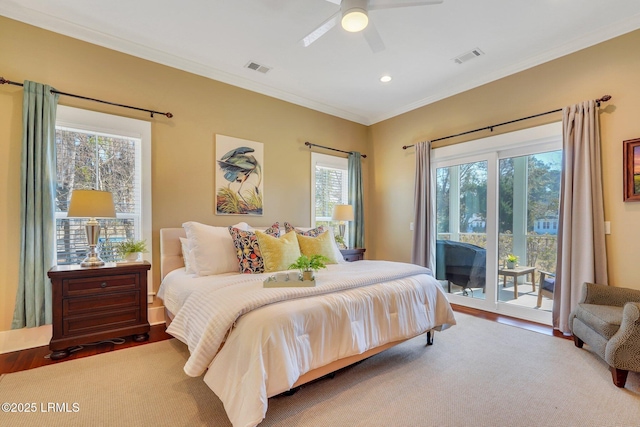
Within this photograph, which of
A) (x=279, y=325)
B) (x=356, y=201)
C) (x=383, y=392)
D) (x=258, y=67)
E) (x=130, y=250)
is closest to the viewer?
(x=279, y=325)

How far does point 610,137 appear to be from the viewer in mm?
2965

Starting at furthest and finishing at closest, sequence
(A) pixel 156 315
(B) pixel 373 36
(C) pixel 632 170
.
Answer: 1. (A) pixel 156 315
2. (C) pixel 632 170
3. (B) pixel 373 36

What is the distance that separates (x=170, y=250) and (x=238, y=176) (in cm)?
128

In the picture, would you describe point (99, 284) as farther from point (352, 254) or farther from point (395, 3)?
point (395, 3)

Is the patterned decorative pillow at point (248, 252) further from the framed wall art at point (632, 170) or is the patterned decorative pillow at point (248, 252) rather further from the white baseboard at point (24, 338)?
the framed wall art at point (632, 170)

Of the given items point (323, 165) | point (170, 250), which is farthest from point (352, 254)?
point (170, 250)

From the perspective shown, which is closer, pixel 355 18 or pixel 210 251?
pixel 355 18

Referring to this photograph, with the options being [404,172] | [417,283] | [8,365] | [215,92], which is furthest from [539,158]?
[8,365]

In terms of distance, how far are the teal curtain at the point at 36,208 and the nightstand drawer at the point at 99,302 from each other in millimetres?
368

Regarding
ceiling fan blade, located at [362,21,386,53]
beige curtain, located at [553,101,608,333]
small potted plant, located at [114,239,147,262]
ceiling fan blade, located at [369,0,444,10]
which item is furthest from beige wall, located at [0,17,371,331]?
beige curtain, located at [553,101,608,333]

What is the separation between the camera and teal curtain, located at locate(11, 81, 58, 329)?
2.64 meters

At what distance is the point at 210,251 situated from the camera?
9.37 feet

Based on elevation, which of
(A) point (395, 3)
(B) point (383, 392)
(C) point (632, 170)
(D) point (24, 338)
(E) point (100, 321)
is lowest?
(B) point (383, 392)

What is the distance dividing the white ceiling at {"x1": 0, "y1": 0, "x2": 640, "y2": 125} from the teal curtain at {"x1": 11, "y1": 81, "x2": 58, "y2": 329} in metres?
0.38
